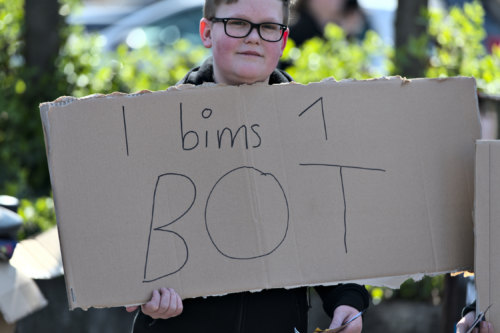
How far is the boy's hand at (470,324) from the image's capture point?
2125 mm

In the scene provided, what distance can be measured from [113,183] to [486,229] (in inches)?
37.2

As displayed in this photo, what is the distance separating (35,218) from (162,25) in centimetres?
643

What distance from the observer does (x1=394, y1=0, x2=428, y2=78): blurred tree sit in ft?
16.3

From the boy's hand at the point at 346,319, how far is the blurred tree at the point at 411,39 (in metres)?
2.89

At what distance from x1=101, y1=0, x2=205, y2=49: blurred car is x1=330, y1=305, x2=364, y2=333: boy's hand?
25.0ft

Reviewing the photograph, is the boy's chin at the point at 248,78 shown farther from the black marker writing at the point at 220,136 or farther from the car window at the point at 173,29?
the car window at the point at 173,29

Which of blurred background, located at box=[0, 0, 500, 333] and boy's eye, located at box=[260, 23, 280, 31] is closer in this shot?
boy's eye, located at box=[260, 23, 280, 31]

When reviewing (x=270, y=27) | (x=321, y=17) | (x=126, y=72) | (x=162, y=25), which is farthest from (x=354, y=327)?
(x=162, y=25)

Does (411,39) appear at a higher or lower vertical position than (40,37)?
lower

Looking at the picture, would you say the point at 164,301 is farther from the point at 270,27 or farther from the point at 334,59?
the point at 334,59

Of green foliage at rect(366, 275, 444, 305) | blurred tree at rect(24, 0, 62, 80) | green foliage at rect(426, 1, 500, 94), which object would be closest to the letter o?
green foliage at rect(366, 275, 444, 305)

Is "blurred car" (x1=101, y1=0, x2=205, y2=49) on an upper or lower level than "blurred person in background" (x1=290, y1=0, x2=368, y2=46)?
upper

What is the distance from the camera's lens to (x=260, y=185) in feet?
7.21

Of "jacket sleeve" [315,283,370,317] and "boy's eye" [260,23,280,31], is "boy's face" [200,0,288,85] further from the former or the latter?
"jacket sleeve" [315,283,370,317]
